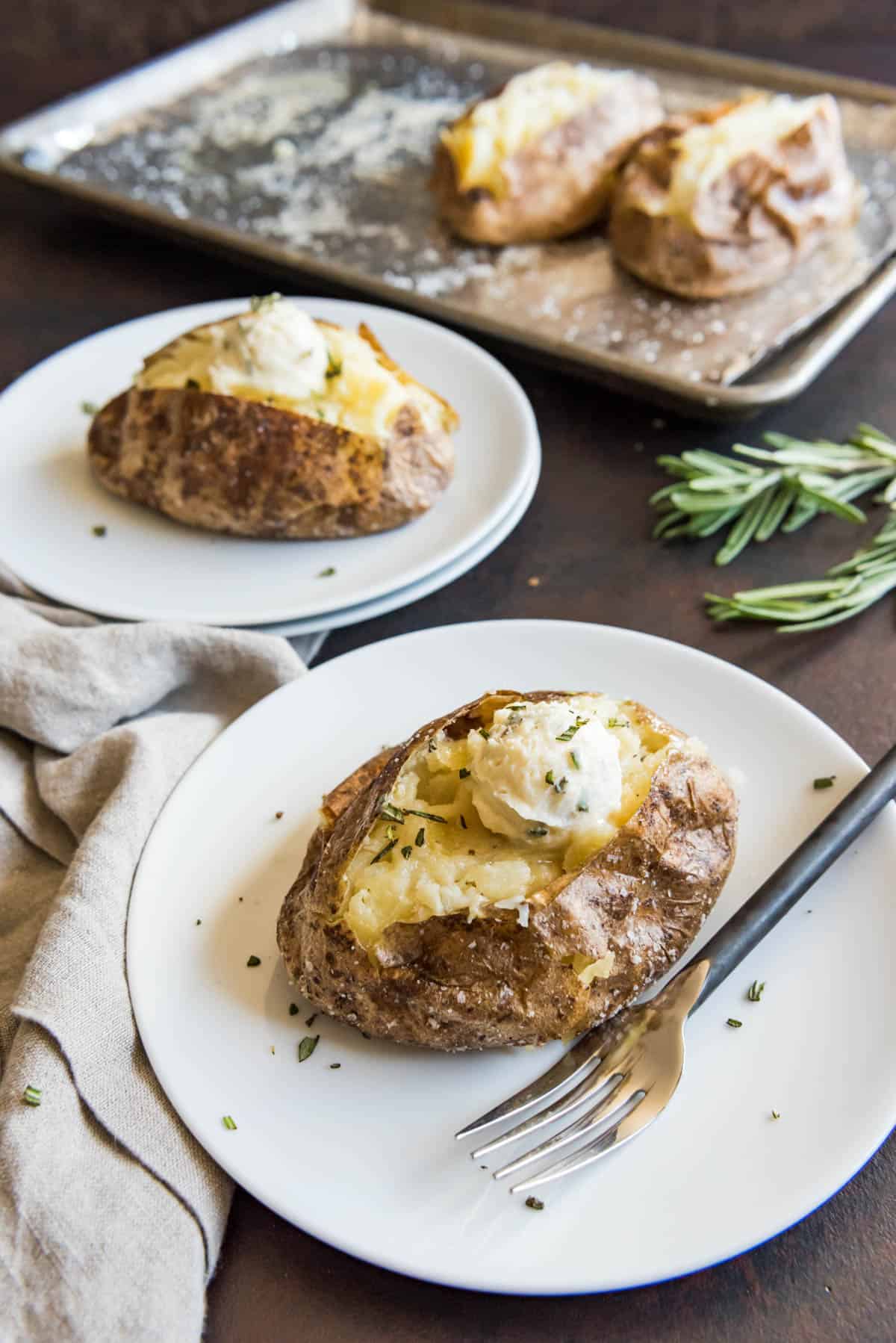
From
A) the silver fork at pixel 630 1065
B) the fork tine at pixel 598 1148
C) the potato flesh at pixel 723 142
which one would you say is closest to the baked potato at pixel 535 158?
the potato flesh at pixel 723 142

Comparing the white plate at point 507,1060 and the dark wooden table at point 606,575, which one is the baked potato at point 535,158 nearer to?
the dark wooden table at point 606,575

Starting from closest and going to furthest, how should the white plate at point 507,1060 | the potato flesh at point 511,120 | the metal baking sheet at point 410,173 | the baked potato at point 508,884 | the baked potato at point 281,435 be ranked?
the white plate at point 507,1060 < the baked potato at point 508,884 < the baked potato at point 281,435 < the metal baking sheet at point 410,173 < the potato flesh at point 511,120

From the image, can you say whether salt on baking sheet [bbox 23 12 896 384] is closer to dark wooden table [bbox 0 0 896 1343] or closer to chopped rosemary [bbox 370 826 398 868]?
dark wooden table [bbox 0 0 896 1343]

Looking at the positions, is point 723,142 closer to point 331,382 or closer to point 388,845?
point 331,382

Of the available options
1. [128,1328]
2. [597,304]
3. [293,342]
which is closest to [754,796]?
[128,1328]

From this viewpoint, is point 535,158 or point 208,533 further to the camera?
point 535,158

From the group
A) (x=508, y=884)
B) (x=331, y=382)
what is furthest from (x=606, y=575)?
(x=508, y=884)

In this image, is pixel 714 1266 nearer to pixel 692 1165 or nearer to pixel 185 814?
pixel 692 1165
